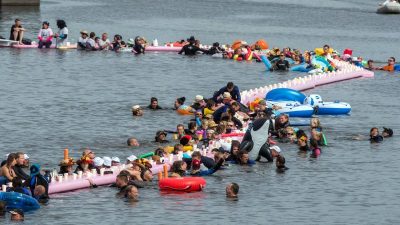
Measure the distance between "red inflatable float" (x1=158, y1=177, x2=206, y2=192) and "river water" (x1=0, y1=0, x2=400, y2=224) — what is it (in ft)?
1.26

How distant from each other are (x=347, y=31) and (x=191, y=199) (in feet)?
297

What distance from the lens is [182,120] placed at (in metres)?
67.9

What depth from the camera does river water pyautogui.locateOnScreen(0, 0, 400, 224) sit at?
48.2 meters

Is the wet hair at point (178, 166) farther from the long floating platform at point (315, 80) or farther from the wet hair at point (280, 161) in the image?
the long floating platform at point (315, 80)

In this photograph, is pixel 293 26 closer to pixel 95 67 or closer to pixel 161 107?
pixel 95 67

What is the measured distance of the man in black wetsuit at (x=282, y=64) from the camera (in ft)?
300

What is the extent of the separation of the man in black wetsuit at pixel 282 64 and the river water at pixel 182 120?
4.49ft

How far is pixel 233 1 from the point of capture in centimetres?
18400

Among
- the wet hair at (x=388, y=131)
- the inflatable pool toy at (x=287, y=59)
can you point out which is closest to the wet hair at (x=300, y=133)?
the wet hair at (x=388, y=131)

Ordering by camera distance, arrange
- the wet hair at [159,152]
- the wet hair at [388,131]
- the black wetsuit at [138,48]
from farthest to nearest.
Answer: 1. the black wetsuit at [138,48]
2. the wet hair at [388,131]
3. the wet hair at [159,152]

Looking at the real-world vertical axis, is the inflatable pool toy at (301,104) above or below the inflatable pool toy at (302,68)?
below

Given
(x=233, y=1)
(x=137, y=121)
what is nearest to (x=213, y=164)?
(x=137, y=121)

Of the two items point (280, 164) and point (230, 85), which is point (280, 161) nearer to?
point (280, 164)

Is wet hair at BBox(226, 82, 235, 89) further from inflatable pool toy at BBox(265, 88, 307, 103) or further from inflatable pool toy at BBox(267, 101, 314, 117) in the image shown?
inflatable pool toy at BBox(265, 88, 307, 103)
